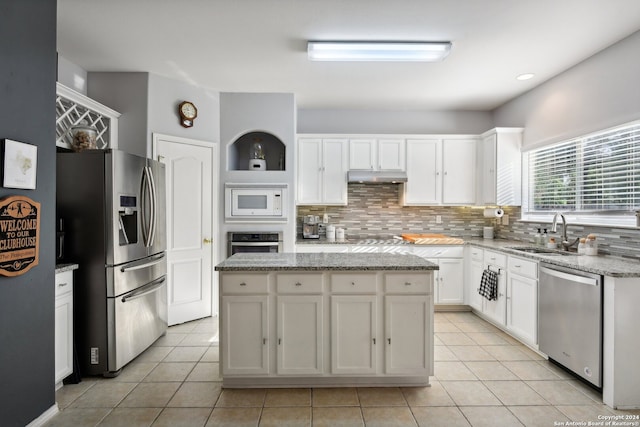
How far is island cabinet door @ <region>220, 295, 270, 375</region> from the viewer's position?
8.11 feet

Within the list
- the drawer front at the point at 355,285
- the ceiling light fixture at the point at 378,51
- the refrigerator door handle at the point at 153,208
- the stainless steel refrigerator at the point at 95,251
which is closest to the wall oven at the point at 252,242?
the refrigerator door handle at the point at 153,208

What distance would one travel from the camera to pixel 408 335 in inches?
98.1

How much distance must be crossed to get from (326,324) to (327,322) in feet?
0.05

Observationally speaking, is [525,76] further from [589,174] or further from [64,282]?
[64,282]

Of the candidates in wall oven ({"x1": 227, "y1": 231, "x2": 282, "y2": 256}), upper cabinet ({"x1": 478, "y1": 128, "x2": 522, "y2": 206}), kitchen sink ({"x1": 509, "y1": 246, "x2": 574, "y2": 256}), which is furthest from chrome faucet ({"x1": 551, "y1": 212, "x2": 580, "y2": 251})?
wall oven ({"x1": 227, "y1": 231, "x2": 282, "y2": 256})

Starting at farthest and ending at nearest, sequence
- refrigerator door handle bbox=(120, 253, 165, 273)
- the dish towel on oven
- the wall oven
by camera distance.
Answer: the wall oven → the dish towel on oven → refrigerator door handle bbox=(120, 253, 165, 273)

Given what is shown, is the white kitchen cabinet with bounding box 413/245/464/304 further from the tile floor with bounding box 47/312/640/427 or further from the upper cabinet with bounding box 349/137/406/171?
the tile floor with bounding box 47/312/640/427

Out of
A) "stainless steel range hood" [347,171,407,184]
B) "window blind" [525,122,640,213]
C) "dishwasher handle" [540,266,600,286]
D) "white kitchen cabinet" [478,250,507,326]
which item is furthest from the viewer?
"stainless steel range hood" [347,171,407,184]

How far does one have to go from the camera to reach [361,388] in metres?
2.55

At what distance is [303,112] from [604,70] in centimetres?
338

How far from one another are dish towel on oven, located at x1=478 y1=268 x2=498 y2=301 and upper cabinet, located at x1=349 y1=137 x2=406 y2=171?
1715mm

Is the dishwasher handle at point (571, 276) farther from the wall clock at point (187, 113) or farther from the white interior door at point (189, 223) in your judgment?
the wall clock at point (187, 113)

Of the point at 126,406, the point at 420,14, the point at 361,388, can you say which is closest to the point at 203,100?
the point at 420,14

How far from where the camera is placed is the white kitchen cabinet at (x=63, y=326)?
2.45 metres
